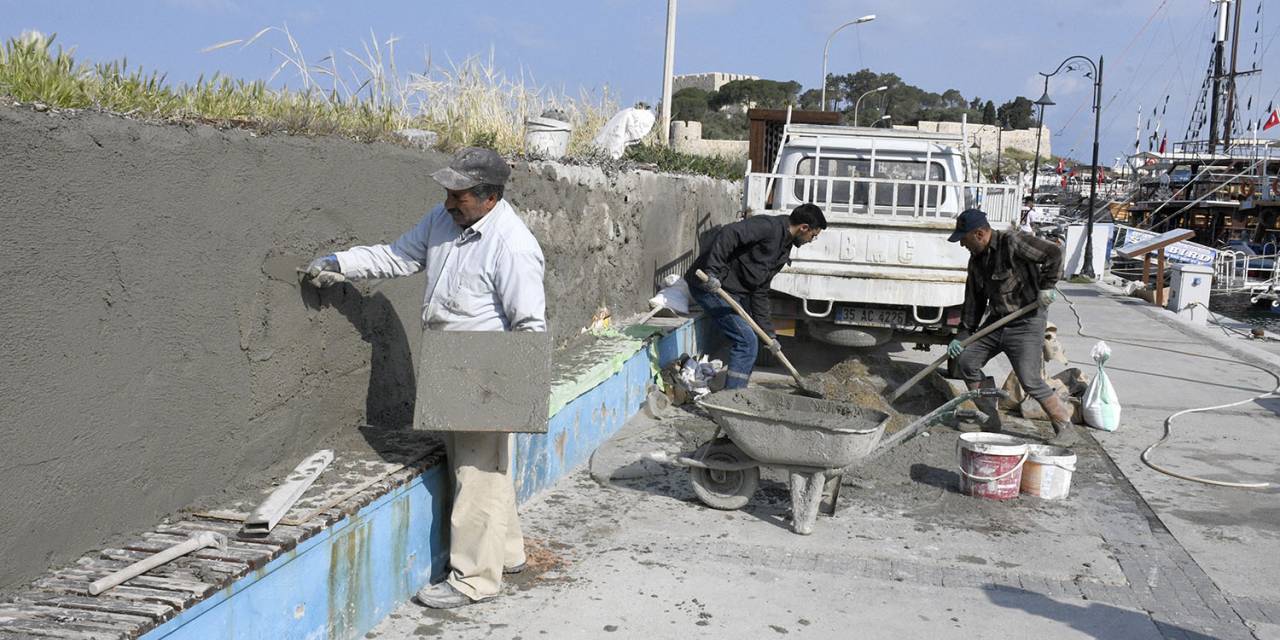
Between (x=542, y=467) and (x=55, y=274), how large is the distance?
3197 mm

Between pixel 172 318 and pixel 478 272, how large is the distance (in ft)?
3.84

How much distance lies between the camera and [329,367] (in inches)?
173

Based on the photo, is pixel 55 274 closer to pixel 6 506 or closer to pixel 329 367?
pixel 6 506

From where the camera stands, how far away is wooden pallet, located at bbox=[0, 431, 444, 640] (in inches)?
103

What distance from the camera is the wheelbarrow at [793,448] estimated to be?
5.08 metres

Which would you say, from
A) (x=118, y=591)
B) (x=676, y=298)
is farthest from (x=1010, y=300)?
(x=118, y=591)

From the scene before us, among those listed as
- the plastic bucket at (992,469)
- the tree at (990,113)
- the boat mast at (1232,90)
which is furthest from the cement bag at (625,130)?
the tree at (990,113)

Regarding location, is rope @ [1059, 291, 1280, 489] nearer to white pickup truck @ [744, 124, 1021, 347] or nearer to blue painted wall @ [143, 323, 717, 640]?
white pickup truck @ [744, 124, 1021, 347]

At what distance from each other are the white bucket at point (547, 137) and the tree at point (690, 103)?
70.4 m

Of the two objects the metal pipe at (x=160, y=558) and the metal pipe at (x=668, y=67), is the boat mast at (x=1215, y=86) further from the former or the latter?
the metal pipe at (x=160, y=558)

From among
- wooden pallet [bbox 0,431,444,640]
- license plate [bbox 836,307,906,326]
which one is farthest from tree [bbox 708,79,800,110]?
wooden pallet [bbox 0,431,444,640]

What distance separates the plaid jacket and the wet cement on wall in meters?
4.03

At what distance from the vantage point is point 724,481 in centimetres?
566

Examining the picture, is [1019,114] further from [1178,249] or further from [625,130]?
[625,130]
